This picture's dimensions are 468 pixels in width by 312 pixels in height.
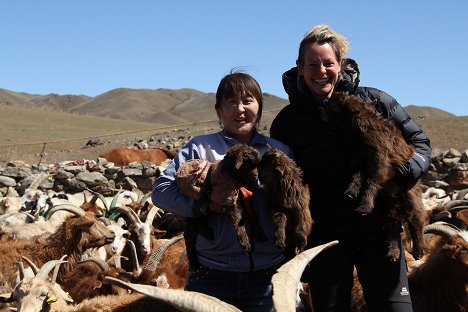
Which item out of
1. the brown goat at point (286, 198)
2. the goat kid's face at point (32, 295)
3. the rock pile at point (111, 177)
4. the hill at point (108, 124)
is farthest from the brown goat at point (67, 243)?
the rock pile at point (111, 177)

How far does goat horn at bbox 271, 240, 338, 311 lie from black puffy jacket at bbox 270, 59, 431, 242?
623 millimetres

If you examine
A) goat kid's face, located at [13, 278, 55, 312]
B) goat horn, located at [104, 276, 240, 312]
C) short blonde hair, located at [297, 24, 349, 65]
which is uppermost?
short blonde hair, located at [297, 24, 349, 65]

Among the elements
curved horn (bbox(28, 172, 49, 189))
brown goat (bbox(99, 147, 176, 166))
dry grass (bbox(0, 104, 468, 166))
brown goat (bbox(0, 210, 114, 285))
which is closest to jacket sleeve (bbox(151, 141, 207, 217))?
brown goat (bbox(0, 210, 114, 285))

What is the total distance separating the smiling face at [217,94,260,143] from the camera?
3.72 meters

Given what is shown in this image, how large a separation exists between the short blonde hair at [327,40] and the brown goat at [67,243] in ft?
18.2

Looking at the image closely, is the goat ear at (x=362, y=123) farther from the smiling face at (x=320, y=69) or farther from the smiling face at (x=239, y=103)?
the smiling face at (x=239, y=103)

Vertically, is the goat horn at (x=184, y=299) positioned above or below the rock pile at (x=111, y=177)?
above

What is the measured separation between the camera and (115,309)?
4.27m

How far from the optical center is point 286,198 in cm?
354

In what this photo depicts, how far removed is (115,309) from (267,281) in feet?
3.76

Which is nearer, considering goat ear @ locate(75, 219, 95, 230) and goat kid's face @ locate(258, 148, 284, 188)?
goat kid's face @ locate(258, 148, 284, 188)

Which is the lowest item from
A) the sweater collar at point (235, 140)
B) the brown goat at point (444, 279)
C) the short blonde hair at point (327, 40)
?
the brown goat at point (444, 279)

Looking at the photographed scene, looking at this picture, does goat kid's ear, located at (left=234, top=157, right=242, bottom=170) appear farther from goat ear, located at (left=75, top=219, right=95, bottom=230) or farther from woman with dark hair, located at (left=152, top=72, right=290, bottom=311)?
goat ear, located at (left=75, top=219, right=95, bottom=230)

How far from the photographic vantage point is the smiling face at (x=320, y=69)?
375cm
